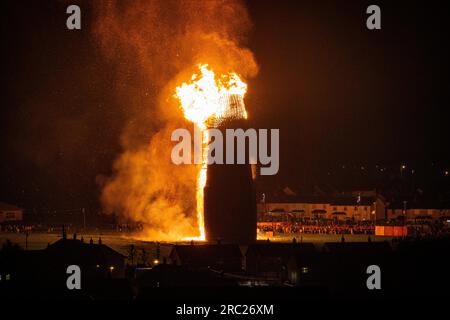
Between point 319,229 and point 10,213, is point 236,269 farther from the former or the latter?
point 10,213

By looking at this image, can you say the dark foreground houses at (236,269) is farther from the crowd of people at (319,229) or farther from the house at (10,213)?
the house at (10,213)

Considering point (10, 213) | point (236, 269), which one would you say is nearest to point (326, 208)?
point (10, 213)

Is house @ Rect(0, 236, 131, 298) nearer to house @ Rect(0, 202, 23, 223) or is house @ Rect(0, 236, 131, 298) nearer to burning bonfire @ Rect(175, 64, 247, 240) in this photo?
burning bonfire @ Rect(175, 64, 247, 240)

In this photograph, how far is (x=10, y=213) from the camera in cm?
12038

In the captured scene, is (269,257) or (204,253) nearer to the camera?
(204,253)

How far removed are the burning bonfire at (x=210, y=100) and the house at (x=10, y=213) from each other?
50.1m

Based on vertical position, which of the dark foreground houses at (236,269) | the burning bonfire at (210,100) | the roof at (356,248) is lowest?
the dark foreground houses at (236,269)

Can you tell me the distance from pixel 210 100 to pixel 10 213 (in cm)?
5463

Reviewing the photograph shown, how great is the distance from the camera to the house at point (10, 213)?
119 metres

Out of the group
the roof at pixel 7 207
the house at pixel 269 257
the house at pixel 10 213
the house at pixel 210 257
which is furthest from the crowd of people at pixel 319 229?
the roof at pixel 7 207

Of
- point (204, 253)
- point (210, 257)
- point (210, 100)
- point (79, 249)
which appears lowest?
point (210, 257)
